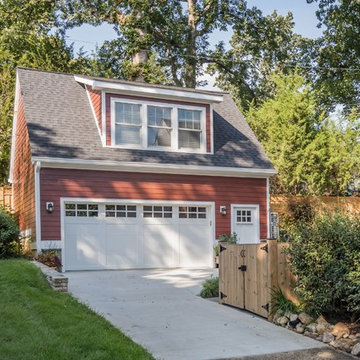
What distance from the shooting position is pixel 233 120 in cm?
1912

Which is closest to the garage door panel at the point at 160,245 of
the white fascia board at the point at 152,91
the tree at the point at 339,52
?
the white fascia board at the point at 152,91

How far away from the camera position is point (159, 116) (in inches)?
637

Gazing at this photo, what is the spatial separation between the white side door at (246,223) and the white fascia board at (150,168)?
1.09m

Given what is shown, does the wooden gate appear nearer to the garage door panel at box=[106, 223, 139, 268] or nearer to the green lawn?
the green lawn

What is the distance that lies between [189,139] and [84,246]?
15.8ft

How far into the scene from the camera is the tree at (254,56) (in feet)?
90.7

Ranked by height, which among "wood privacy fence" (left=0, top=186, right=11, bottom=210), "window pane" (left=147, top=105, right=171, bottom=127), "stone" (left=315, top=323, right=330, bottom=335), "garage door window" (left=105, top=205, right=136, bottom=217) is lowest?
"stone" (left=315, top=323, right=330, bottom=335)

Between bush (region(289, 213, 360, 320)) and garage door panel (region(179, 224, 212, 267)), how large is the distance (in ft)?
26.6

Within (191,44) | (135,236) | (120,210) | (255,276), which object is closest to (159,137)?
(120,210)

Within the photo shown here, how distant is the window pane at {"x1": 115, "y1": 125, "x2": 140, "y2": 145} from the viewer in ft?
51.4

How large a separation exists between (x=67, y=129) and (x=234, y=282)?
27.2 feet

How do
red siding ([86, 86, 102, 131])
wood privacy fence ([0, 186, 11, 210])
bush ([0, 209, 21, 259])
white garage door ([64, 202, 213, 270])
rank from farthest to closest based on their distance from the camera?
wood privacy fence ([0, 186, 11, 210]), red siding ([86, 86, 102, 131]), white garage door ([64, 202, 213, 270]), bush ([0, 209, 21, 259])

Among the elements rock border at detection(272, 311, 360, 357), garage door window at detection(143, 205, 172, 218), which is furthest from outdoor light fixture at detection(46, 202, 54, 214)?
rock border at detection(272, 311, 360, 357)

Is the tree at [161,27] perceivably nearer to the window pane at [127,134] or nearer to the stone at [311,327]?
the window pane at [127,134]
